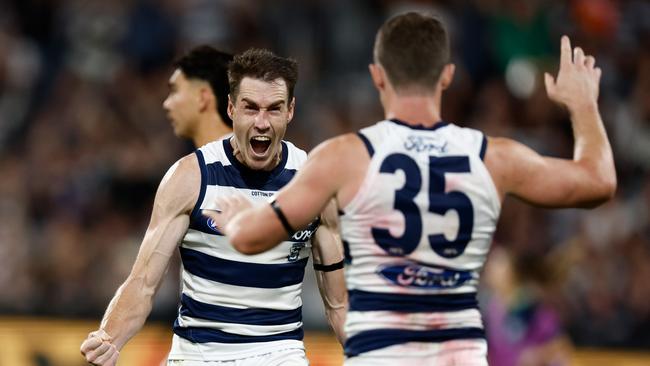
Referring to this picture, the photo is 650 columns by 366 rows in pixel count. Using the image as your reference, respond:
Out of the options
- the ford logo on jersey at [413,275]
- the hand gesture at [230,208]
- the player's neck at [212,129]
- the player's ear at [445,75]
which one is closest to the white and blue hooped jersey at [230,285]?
the hand gesture at [230,208]

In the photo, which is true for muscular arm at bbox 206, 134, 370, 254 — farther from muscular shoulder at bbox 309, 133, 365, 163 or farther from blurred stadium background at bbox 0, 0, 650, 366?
blurred stadium background at bbox 0, 0, 650, 366

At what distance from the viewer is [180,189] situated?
18.4 feet

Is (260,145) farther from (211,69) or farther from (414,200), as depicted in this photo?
(414,200)

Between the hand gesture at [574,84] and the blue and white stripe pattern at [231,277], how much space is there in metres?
1.53

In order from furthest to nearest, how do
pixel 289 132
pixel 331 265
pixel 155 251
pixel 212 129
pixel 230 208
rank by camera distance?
pixel 289 132
pixel 212 129
pixel 331 265
pixel 155 251
pixel 230 208

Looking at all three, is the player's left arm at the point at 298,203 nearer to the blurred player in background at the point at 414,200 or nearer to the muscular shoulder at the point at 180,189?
the blurred player in background at the point at 414,200

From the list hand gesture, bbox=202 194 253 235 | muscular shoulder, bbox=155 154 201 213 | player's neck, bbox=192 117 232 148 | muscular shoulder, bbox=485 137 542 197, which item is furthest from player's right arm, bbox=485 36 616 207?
player's neck, bbox=192 117 232 148

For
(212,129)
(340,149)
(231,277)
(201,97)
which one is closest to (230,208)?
(340,149)

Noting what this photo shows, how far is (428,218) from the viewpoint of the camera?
4457mm

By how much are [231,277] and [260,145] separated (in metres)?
0.64

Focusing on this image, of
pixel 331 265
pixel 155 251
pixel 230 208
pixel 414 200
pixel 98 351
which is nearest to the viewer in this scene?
pixel 414 200

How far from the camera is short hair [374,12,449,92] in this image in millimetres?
4488

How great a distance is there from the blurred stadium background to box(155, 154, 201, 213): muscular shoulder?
13.8 ft

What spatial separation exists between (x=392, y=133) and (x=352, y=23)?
878cm
